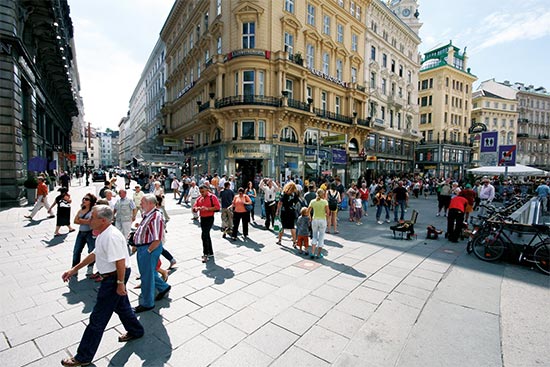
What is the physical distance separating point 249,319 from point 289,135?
70.4 feet

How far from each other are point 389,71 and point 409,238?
3484 cm

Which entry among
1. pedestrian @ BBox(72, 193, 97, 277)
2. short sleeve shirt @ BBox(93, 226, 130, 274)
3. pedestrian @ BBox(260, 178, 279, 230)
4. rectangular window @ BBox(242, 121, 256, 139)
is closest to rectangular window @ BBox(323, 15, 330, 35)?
rectangular window @ BBox(242, 121, 256, 139)

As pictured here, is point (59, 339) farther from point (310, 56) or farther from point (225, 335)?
point (310, 56)

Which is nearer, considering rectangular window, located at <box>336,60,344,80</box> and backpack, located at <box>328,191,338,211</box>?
backpack, located at <box>328,191,338,211</box>

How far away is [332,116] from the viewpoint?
27.9 m

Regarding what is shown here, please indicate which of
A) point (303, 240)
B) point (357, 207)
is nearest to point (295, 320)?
point (303, 240)

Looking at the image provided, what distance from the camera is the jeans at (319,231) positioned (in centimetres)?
675

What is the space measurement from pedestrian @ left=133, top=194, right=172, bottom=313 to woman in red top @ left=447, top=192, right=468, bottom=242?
8.90 m

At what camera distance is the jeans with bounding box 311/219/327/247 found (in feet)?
22.1

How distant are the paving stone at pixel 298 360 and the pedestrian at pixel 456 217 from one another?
25.3ft

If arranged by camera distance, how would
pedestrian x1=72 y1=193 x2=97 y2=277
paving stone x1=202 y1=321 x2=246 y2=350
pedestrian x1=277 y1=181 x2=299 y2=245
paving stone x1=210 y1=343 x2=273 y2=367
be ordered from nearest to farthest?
paving stone x1=210 y1=343 x2=273 y2=367 < paving stone x1=202 y1=321 x2=246 y2=350 < pedestrian x1=72 y1=193 x2=97 y2=277 < pedestrian x1=277 y1=181 x2=299 y2=245

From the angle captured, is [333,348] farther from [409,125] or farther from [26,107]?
[409,125]

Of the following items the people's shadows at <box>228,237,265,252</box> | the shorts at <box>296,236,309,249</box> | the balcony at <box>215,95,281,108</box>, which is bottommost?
the people's shadows at <box>228,237,265,252</box>

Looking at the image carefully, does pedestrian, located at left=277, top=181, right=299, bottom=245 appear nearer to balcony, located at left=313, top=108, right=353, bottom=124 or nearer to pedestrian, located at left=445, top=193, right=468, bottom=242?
pedestrian, located at left=445, top=193, right=468, bottom=242
